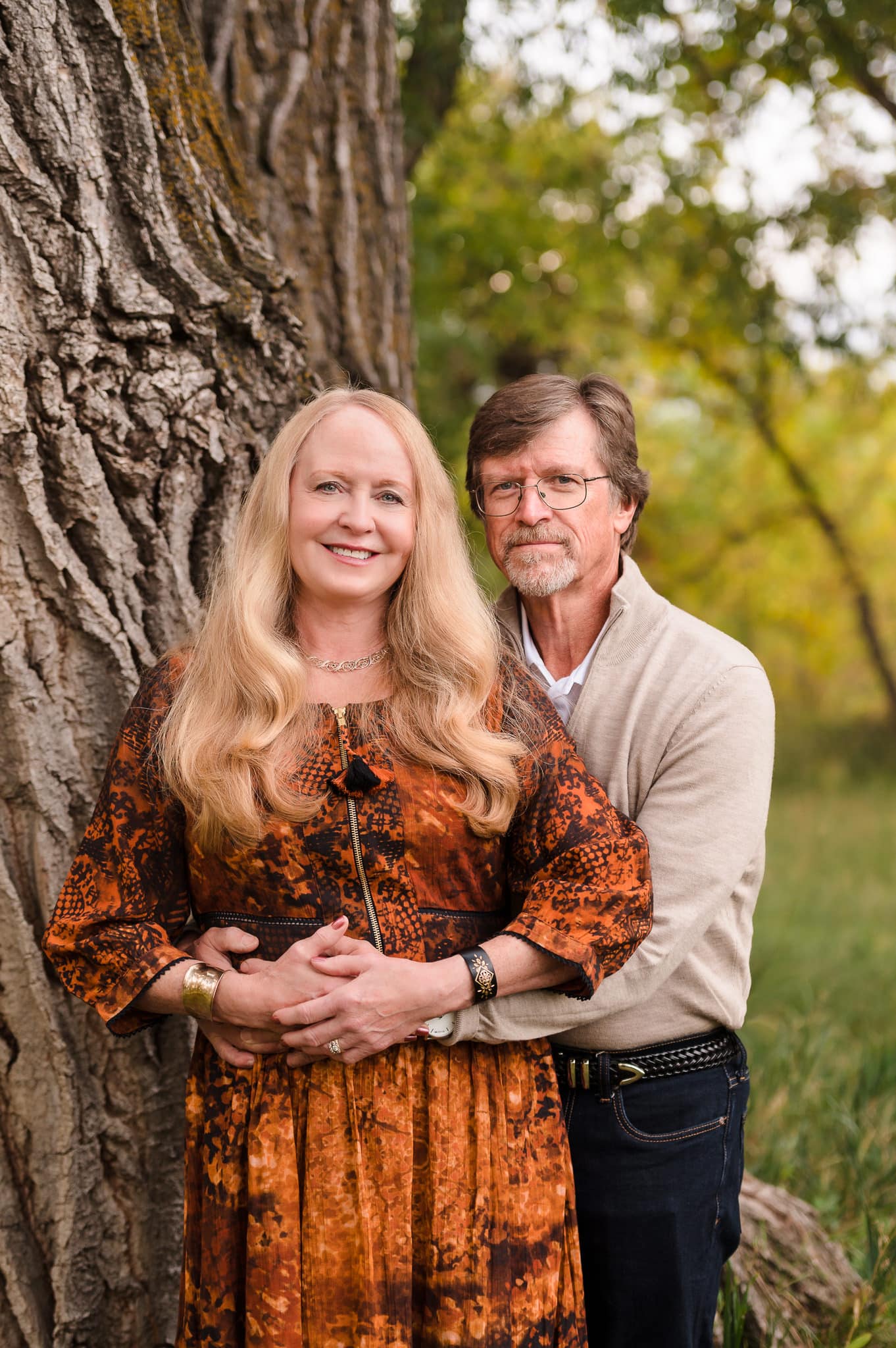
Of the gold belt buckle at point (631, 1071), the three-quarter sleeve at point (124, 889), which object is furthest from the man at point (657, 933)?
the three-quarter sleeve at point (124, 889)

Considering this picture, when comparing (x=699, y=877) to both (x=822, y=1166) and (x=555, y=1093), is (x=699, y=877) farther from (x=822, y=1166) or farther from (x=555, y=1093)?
(x=822, y=1166)

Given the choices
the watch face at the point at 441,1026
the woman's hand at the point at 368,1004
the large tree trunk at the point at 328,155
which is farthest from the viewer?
the large tree trunk at the point at 328,155

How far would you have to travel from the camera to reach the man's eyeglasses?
238cm

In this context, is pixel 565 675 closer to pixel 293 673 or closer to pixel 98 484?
pixel 293 673

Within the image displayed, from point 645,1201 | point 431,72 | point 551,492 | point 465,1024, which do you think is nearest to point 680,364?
point 431,72

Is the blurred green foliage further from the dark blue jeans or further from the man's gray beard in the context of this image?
the dark blue jeans

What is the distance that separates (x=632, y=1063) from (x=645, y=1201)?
27 cm

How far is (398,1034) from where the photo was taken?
1.91 meters

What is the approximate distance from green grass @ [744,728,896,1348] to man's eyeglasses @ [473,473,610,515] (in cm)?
208

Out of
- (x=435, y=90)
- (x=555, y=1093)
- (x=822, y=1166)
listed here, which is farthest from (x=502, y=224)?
(x=555, y=1093)

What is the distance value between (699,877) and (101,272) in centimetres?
168

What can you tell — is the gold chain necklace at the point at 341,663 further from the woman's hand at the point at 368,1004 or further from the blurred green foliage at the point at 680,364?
the blurred green foliage at the point at 680,364

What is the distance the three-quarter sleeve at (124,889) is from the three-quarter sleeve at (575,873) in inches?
25.2

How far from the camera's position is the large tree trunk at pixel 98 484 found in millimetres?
2191
